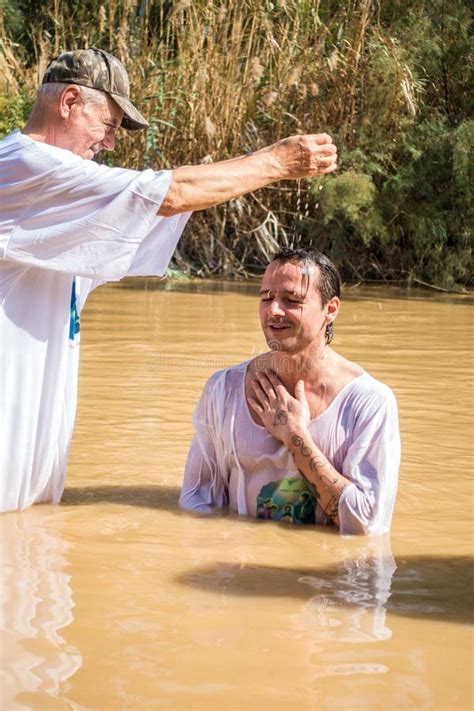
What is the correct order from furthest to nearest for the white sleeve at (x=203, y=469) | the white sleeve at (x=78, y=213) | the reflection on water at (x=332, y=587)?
the white sleeve at (x=203, y=469), the white sleeve at (x=78, y=213), the reflection on water at (x=332, y=587)

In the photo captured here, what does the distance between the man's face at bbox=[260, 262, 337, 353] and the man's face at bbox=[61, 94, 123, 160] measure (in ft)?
2.51

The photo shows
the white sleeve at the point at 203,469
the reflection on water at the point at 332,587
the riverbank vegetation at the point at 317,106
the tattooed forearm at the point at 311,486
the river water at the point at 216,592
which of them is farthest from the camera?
the riverbank vegetation at the point at 317,106

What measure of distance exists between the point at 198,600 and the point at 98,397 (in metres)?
3.74

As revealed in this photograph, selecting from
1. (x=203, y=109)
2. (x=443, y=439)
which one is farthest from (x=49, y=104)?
(x=203, y=109)

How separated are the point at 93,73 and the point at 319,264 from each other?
1050 millimetres

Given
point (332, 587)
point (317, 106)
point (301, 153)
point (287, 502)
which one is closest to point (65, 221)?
point (301, 153)

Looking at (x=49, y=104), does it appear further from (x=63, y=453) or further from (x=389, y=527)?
(x=389, y=527)

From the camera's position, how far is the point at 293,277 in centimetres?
484

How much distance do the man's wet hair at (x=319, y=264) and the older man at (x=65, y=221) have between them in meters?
0.40

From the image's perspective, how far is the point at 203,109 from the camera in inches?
549

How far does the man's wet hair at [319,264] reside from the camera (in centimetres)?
487

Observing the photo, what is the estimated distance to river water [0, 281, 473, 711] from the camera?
3.30 m

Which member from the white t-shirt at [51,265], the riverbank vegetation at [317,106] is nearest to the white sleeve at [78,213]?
the white t-shirt at [51,265]

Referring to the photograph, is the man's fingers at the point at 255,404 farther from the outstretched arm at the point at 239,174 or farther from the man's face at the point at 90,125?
the man's face at the point at 90,125
